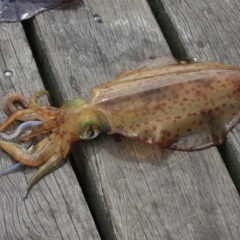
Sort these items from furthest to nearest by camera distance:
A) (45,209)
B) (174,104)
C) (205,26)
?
(205,26) < (174,104) < (45,209)

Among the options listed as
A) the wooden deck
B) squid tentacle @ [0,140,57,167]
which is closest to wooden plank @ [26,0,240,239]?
the wooden deck

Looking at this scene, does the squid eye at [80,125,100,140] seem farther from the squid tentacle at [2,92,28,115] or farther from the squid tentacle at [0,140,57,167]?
the squid tentacle at [2,92,28,115]

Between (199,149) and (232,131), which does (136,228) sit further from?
(232,131)

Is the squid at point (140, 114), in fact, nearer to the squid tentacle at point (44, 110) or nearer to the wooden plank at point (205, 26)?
the squid tentacle at point (44, 110)

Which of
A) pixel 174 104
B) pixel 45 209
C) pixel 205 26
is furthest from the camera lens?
pixel 205 26

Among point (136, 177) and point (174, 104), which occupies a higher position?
point (174, 104)

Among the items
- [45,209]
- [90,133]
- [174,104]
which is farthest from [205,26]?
[45,209]

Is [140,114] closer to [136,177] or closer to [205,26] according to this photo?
[136,177]
